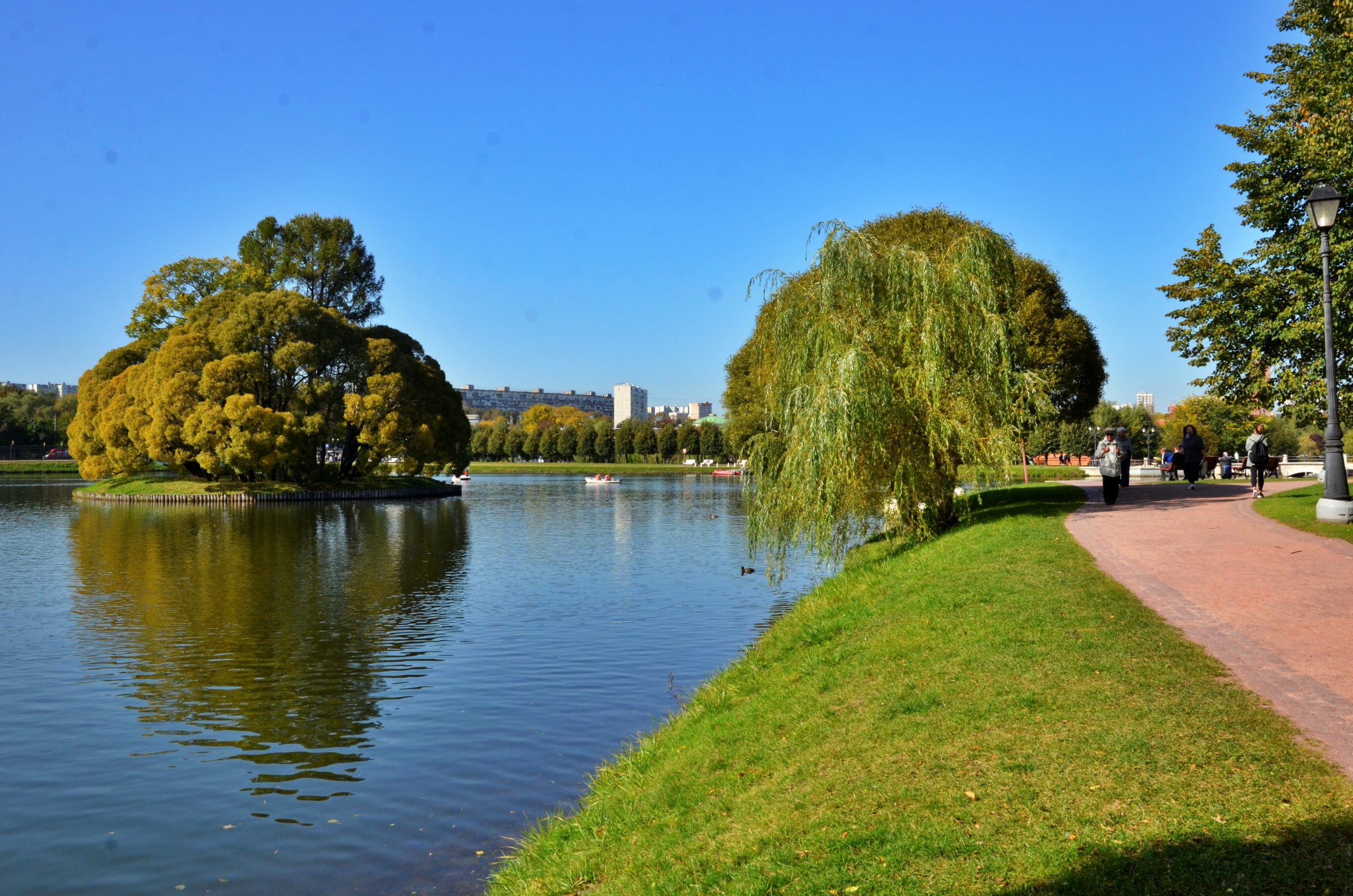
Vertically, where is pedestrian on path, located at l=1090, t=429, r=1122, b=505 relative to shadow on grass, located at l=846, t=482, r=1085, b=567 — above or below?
above

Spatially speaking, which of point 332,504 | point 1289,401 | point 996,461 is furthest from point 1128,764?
point 332,504

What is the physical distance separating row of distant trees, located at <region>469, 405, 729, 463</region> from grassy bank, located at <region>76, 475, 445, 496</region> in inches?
2867

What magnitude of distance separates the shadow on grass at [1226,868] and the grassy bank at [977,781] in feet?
0.04

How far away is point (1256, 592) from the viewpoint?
11172 mm

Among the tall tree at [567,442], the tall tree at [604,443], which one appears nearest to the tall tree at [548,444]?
the tall tree at [567,442]

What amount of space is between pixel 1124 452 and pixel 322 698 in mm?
22110

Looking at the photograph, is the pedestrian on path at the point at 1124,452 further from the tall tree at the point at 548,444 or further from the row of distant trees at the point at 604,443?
the tall tree at the point at 548,444

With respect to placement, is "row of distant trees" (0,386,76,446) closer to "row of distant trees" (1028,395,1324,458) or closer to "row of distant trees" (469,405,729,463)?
"row of distant trees" (469,405,729,463)

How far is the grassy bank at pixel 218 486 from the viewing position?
5800 centimetres

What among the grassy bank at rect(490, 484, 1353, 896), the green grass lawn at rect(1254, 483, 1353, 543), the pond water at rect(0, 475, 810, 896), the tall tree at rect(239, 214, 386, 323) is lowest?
the pond water at rect(0, 475, 810, 896)

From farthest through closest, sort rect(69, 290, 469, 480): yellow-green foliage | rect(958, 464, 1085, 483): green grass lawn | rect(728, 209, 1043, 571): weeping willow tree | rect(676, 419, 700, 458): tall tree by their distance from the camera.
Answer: rect(676, 419, 700, 458): tall tree
rect(69, 290, 469, 480): yellow-green foliage
rect(958, 464, 1085, 483): green grass lawn
rect(728, 209, 1043, 571): weeping willow tree

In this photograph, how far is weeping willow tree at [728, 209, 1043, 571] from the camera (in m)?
17.3

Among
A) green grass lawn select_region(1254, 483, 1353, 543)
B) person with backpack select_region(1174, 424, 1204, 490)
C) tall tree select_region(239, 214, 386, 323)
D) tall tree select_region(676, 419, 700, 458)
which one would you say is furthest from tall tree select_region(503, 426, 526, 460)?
green grass lawn select_region(1254, 483, 1353, 543)

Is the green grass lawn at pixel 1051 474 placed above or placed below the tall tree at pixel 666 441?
below
